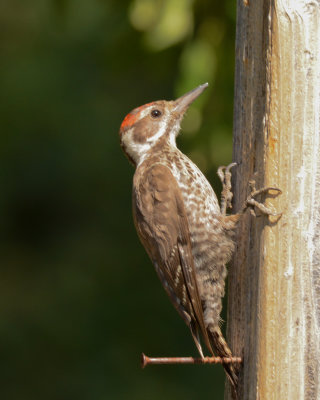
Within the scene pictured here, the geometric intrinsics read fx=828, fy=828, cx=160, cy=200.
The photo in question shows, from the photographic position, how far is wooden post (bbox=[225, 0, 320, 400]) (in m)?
3.15

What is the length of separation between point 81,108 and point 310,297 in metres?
5.19

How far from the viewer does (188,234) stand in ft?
12.9

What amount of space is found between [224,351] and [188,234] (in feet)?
2.05

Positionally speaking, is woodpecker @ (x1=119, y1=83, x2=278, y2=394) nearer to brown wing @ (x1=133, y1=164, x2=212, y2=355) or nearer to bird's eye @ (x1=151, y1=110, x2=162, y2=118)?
brown wing @ (x1=133, y1=164, x2=212, y2=355)

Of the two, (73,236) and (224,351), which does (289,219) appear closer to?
(224,351)

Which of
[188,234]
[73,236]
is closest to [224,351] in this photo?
[188,234]

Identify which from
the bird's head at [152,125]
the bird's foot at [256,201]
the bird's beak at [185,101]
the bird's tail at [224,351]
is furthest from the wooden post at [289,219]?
the bird's head at [152,125]

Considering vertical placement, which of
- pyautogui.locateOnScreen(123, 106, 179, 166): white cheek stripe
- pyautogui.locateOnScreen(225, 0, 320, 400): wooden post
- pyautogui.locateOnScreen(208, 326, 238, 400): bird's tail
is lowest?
pyautogui.locateOnScreen(208, 326, 238, 400): bird's tail

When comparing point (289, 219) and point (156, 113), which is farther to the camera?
point (156, 113)

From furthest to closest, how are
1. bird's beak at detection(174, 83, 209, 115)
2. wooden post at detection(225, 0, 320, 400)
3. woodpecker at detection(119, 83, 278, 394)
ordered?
bird's beak at detection(174, 83, 209, 115), woodpecker at detection(119, 83, 278, 394), wooden post at detection(225, 0, 320, 400)

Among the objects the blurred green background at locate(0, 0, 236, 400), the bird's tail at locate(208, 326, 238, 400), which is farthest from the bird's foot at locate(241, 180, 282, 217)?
the blurred green background at locate(0, 0, 236, 400)

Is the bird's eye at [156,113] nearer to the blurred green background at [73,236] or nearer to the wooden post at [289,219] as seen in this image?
the wooden post at [289,219]

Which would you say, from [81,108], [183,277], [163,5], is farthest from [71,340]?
[163,5]

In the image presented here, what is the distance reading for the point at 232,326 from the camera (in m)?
3.51
